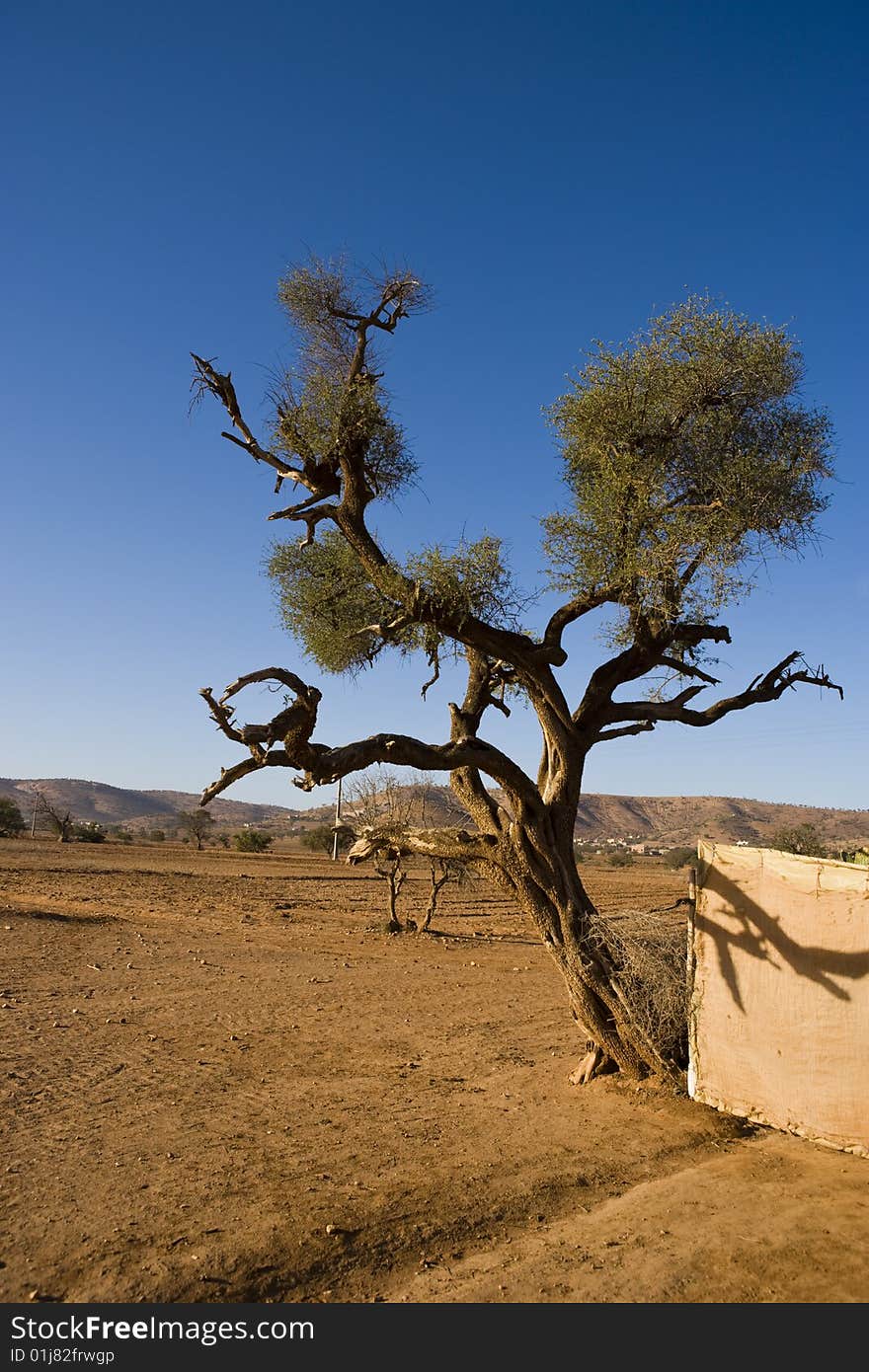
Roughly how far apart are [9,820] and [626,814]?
84837 mm

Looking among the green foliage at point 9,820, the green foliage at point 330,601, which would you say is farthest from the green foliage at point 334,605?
the green foliage at point 9,820

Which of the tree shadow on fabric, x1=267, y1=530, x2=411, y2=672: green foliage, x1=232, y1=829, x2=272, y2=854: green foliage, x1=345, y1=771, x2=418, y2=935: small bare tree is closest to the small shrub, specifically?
x1=232, y1=829, x2=272, y2=854: green foliage

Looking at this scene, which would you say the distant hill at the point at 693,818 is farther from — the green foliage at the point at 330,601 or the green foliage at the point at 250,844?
the green foliage at the point at 330,601

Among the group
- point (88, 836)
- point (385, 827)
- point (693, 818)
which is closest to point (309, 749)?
point (385, 827)

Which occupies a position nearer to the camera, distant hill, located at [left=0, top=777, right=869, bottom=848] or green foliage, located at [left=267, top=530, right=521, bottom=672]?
green foliage, located at [left=267, top=530, right=521, bottom=672]

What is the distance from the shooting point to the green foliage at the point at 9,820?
49.1 metres

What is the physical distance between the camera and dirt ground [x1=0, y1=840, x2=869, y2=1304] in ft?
16.9

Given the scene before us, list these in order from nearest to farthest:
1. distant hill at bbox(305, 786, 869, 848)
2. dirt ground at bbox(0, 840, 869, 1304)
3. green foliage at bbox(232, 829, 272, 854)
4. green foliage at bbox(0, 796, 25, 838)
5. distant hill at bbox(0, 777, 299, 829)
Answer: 1. dirt ground at bbox(0, 840, 869, 1304)
2. green foliage at bbox(0, 796, 25, 838)
3. green foliage at bbox(232, 829, 272, 854)
4. distant hill at bbox(305, 786, 869, 848)
5. distant hill at bbox(0, 777, 299, 829)

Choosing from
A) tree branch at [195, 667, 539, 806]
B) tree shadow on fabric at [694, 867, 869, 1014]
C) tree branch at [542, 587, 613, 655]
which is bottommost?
tree shadow on fabric at [694, 867, 869, 1014]

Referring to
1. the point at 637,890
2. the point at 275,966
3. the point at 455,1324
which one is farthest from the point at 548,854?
the point at 637,890

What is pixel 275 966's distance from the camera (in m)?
15.4

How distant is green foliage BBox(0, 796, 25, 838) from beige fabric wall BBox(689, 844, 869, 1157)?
46.1 m

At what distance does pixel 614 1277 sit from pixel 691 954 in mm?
3710

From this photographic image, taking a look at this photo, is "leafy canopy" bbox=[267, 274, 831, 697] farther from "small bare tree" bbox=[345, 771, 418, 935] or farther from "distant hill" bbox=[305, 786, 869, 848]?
"distant hill" bbox=[305, 786, 869, 848]
